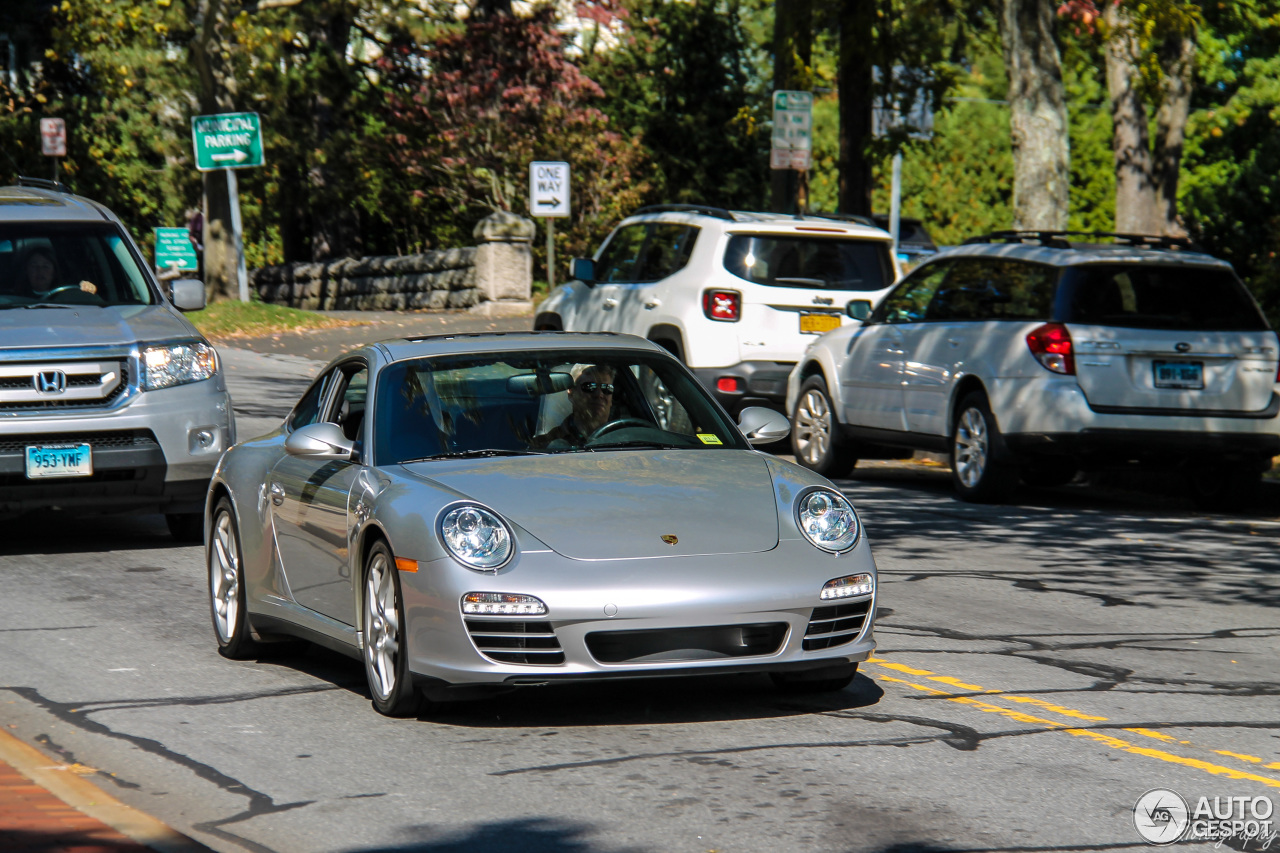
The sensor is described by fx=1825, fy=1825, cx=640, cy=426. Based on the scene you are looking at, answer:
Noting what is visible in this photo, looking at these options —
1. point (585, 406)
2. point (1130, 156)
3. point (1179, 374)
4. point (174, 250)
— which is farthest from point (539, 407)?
point (174, 250)

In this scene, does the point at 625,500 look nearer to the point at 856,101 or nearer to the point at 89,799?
the point at 89,799

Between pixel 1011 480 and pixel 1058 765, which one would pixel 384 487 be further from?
pixel 1011 480

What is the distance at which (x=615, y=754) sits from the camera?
19.4 feet

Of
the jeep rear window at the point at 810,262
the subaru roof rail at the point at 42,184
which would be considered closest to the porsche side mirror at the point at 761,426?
the subaru roof rail at the point at 42,184

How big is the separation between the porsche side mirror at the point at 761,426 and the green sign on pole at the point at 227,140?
2125 centimetres

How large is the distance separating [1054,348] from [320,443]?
269 inches

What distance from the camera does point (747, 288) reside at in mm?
15617

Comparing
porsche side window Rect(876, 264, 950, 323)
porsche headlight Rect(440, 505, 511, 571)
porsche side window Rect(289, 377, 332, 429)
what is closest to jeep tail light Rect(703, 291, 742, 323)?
porsche side window Rect(876, 264, 950, 323)

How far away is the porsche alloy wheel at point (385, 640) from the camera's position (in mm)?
6312

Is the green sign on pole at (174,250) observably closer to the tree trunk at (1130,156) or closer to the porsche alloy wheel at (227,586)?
the tree trunk at (1130,156)

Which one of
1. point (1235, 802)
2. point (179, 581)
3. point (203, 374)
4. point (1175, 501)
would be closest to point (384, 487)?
point (1235, 802)

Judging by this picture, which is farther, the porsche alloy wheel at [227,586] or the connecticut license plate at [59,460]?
the connecticut license plate at [59,460]

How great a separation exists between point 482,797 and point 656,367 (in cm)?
260

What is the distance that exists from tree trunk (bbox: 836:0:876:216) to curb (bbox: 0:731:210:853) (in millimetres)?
16565
